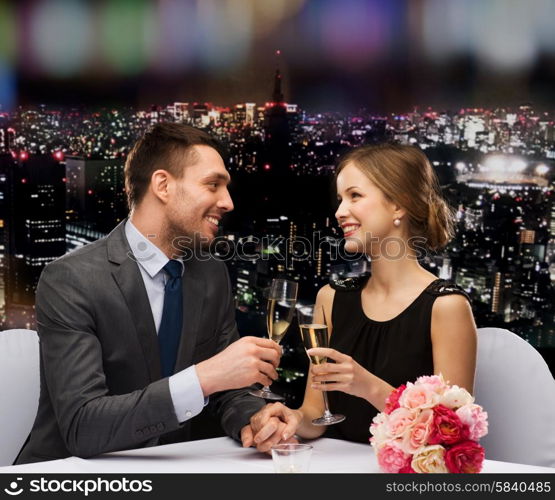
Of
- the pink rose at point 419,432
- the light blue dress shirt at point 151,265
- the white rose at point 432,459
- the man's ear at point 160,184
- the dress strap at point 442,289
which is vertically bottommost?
the white rose at point 432,459

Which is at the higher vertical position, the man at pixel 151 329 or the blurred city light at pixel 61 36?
the blurred city light at pixel 61 36

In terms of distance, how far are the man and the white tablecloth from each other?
0.05 meters

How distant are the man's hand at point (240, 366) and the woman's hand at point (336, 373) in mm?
102

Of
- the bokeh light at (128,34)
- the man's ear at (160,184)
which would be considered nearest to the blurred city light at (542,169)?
the bokeh light at (128,34)

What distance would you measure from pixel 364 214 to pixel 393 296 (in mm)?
279

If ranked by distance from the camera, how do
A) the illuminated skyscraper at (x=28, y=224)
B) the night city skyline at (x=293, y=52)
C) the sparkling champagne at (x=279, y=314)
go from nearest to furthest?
the sparkling champagne at (x=279, y=314) < the illuminated skyscraper at (x=28, y=224) < the night city skyline at (x=293, y=52)

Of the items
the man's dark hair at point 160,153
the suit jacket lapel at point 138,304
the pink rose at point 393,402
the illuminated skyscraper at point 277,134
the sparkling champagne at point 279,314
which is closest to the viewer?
the pink rose at point 393,402

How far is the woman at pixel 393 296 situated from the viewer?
229 cm

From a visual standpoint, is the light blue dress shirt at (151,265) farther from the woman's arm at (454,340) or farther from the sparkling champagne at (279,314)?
the woman's arm at (454,340)

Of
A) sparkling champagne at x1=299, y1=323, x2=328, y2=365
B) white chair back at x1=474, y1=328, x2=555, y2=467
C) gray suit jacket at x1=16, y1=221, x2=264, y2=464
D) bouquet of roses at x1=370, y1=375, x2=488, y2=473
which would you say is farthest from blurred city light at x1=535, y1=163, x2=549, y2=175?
bouquet of roses at x1=370, y1=375, x2=488, y2=473

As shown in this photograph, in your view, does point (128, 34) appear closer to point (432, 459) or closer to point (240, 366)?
point (240, 366)

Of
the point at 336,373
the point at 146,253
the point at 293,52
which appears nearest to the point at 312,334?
the point at 336,373
